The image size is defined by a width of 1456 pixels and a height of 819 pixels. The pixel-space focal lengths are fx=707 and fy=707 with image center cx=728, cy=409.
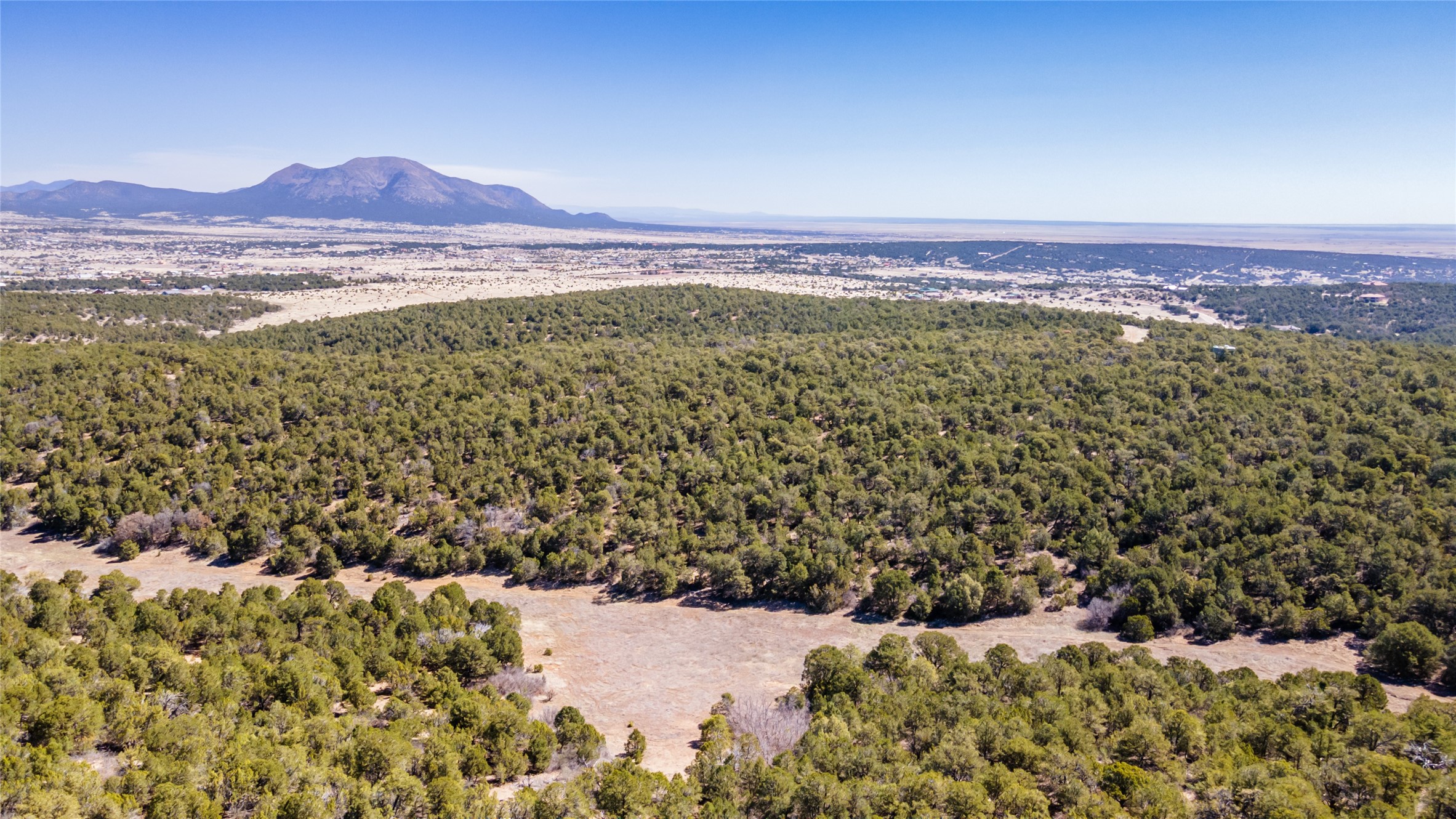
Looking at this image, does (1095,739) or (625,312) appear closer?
(1095,739)

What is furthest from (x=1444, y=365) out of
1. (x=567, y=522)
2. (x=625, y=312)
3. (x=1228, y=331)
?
(x=625, y=312)

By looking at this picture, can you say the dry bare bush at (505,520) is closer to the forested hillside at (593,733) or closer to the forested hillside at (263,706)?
the forested hillside at (263,706)

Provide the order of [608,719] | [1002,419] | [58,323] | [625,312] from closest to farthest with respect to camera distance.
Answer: [608,719], [1002,419], [58,323], [625,312]

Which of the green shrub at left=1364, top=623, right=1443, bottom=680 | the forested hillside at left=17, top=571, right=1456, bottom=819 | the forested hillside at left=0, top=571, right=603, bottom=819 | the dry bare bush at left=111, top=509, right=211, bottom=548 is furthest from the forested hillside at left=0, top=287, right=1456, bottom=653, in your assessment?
the forested hillside at left=0, top=571, right=603, bottom=819

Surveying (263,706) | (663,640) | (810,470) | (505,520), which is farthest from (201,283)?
(663,640)

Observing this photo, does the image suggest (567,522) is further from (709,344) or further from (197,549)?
(709,344)

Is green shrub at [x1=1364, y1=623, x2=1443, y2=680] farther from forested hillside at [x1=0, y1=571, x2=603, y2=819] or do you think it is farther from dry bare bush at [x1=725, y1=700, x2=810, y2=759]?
forested hillside at [x1=0, y1=571, x2=603, y2=819]

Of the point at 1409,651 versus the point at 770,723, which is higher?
the point at 1409,651

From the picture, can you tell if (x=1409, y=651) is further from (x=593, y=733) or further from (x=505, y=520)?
(x=505, y=520)
